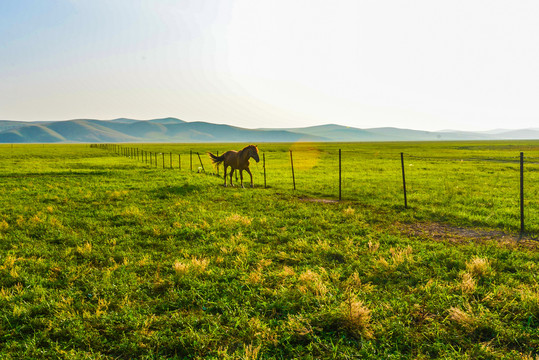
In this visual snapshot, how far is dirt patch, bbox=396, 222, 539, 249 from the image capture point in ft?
24.1

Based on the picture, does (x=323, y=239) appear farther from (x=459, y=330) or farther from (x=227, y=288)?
(x=459, y=330)

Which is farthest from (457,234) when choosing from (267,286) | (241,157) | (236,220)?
(241,157)

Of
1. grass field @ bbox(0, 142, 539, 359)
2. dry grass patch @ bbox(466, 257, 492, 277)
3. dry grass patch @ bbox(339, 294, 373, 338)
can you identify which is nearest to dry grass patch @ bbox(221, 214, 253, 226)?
grass field @ bbox(0, 142, 539, 359)

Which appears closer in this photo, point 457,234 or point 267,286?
point 267,286

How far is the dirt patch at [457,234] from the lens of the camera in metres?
7.35

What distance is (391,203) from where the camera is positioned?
12195 millimetres

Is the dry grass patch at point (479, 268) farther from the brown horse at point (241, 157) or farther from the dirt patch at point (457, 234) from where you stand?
the brown horse at point (241, 157)

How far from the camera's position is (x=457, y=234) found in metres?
8.00

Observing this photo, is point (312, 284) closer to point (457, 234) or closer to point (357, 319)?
point (357, 319)

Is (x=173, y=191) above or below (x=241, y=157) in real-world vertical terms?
below

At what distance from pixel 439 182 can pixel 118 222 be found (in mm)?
19220

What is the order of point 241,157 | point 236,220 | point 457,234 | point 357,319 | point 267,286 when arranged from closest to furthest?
point 357,319 → point 267,286 → point 457,234 → point 236,220 → point 241,157

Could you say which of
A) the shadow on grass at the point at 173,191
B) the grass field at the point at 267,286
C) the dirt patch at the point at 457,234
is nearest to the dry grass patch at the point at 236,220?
the grass field at the point at 267,286

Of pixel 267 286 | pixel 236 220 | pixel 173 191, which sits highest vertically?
pixel 173 191
